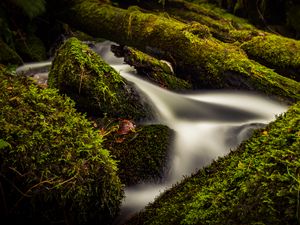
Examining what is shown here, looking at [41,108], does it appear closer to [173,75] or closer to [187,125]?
[187,125]

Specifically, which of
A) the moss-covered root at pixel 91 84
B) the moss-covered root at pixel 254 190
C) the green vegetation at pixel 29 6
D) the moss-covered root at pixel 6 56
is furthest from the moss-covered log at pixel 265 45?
the moss-covered root at pixel 254 190

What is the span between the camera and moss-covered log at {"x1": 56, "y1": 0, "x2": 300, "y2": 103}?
231 inches

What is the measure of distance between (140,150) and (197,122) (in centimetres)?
157

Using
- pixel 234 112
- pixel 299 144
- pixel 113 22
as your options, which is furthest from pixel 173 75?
pixel 299 144

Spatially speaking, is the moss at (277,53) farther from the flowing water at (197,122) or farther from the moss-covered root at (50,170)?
the moss-covered root at (50,170)

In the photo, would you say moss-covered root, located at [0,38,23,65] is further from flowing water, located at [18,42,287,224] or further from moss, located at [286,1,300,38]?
moss, located at [286,1,300,38]

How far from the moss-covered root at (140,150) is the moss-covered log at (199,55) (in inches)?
89.7

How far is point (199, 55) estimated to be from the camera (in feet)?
20.4

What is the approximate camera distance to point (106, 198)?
9.40 feet

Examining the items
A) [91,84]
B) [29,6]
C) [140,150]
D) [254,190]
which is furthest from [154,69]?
[254,190]

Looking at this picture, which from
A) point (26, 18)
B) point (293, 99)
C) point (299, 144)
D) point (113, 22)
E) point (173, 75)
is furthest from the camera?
point (26, 18)

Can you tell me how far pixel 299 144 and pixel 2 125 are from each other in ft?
7.31

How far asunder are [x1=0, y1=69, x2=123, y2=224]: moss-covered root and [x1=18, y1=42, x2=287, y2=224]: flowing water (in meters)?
0.48

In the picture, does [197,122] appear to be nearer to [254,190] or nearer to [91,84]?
[91,84]
